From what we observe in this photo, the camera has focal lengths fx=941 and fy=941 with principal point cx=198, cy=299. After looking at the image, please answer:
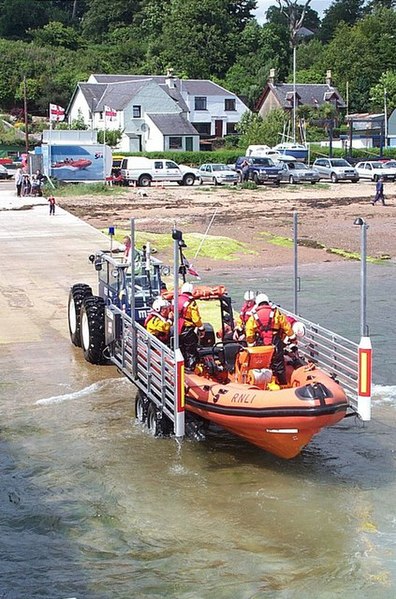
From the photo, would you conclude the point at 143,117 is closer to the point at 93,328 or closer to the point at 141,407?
the point at 93,328

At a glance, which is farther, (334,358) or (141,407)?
(141,407)

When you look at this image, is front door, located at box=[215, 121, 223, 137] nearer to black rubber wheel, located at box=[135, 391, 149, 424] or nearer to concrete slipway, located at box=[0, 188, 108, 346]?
concrete slipway, located at box=[0, 188, 108, 346]

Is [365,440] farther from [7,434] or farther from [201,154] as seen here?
[201,154]

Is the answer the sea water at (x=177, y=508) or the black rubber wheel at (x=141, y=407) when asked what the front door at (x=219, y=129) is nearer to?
the sea water at (x=177, y=508)

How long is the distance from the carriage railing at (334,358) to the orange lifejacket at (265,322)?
749 millimetres

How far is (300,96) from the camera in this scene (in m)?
85.1

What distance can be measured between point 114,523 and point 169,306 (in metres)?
3.12

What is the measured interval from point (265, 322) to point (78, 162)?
40.4 meters

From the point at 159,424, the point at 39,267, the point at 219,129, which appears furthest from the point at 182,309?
the point at 219,129

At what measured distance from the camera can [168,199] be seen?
142 feet

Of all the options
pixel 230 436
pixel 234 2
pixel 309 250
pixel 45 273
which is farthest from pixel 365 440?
pixel 234 2

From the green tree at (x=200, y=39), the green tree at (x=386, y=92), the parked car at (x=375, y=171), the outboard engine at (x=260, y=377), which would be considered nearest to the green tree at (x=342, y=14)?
the green tree at (x=200, y=39)

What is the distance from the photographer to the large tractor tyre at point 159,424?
10984 mm

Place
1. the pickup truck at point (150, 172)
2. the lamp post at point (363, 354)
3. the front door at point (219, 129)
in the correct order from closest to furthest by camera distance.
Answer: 1. the lamp post at point (363, 354)
2. the pickup truck at point (150, 172)
3. the front door at point (219, 129)
